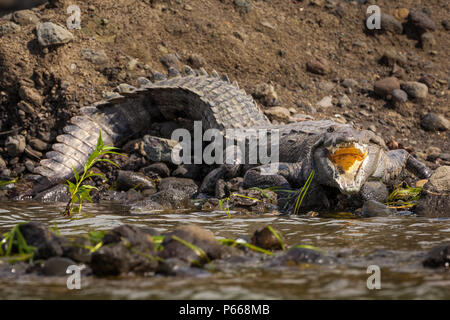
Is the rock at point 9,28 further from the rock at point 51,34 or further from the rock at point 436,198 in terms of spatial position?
the rock at point 436,198

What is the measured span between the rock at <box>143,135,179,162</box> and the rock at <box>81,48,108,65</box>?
185cm

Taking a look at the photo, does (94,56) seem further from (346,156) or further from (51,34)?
(346,156)

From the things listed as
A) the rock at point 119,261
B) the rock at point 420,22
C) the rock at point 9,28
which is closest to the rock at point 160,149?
the rock at point 9,28

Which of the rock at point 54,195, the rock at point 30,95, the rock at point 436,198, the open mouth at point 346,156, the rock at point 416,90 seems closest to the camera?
the open mouth at point 346,156

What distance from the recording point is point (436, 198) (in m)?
4.05

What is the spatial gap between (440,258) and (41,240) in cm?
193

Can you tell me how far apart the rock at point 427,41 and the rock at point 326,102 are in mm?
2381

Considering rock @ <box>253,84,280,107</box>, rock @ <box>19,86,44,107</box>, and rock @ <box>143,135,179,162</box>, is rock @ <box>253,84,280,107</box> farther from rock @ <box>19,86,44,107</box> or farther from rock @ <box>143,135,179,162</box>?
rock @ <box>19,86,44,107</box>

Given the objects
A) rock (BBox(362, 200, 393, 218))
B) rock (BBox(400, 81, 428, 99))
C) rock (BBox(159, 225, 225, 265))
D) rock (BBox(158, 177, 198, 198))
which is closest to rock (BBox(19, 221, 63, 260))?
rock (BBox(159, 225, 225, 265))

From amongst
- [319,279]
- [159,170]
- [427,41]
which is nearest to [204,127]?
[159,170]

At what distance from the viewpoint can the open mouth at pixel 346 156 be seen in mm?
3864

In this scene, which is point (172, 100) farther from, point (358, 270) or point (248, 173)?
point (358, 270)

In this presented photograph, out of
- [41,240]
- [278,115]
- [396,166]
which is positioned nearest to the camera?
[41,240]
